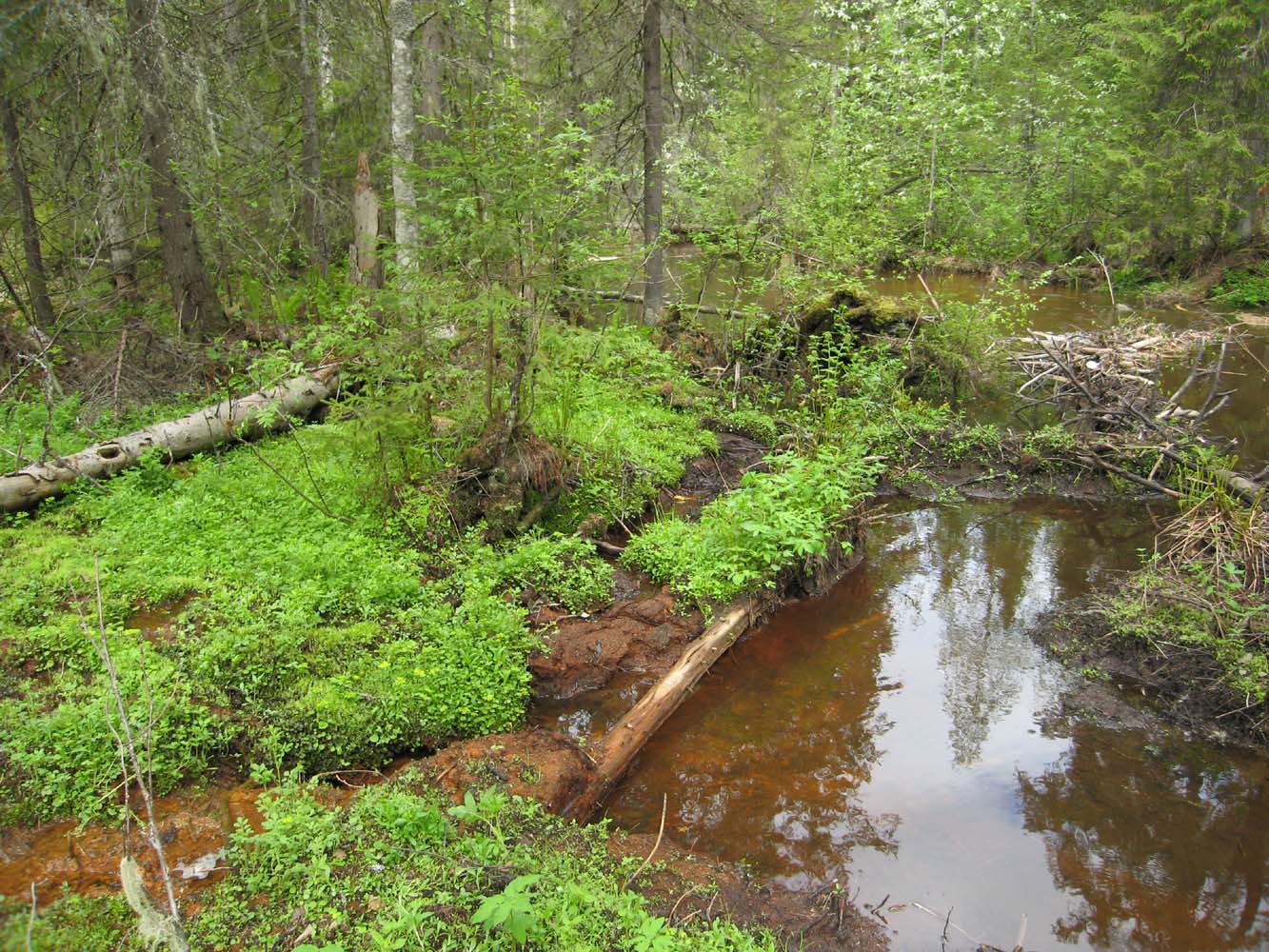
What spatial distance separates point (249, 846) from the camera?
3.91 m

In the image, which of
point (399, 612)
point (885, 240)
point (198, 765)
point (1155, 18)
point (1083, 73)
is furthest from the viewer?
point (1083, 73)

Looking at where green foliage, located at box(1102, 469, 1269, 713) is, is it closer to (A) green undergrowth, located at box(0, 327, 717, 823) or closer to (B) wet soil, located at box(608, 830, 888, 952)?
(B) wet soil, located at box(608, 830, 888, 952)

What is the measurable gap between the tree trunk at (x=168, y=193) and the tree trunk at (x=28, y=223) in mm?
1428

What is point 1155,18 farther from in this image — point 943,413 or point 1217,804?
point 1217,804

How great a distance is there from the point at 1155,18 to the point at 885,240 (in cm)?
1354

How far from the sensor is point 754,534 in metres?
6.74

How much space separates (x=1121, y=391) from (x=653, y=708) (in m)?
7.99

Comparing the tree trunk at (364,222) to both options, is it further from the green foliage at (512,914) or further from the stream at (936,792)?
the green foliage at (512,914)

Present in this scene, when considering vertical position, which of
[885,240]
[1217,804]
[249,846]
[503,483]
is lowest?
[1217,804]

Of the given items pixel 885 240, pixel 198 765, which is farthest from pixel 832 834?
pixel 885 240

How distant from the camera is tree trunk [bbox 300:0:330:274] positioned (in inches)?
482

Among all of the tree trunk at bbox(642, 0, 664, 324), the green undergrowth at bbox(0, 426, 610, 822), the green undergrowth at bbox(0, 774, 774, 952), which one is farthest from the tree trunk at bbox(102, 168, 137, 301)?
the green undergrowth at bbox(0, 774, 774, 952)

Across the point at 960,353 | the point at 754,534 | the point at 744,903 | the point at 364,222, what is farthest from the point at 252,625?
the point at 960,353

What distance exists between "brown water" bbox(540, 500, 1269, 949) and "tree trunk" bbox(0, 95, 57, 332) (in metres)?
9.83
